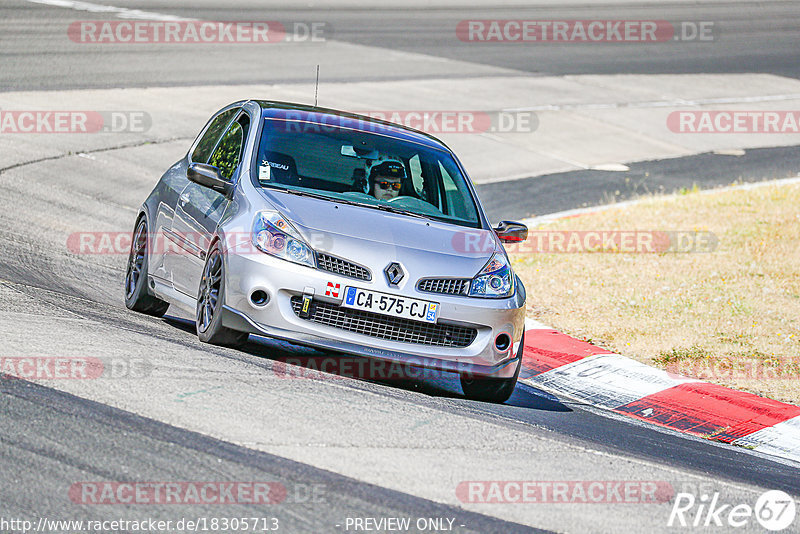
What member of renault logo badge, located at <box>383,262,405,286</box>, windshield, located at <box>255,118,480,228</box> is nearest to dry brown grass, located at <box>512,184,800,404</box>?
windshield, located at <box>255,118,480,228</box>

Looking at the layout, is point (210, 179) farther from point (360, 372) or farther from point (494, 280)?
point (494, 280)

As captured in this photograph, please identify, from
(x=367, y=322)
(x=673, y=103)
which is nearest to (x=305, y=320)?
(x=367, y=322)

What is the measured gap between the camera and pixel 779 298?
11.3 m

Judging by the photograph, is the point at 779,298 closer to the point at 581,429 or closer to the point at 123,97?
the point at 581,429

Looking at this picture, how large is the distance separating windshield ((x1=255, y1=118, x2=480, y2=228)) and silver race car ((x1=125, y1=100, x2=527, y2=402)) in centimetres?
1

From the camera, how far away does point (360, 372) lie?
7.50 meters

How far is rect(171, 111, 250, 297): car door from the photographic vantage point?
7668 mm

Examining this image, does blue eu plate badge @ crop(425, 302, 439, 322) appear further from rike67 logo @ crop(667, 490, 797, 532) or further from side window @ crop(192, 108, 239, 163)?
side window @ crop(192, 108, 239, 163)

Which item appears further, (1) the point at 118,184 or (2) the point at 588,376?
(1) the point at 118,184

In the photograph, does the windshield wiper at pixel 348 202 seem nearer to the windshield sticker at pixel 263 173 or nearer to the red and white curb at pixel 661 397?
the windshield sticker at pixel 263 173

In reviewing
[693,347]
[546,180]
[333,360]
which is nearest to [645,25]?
[546,180]

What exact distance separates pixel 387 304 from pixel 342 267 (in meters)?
0.35

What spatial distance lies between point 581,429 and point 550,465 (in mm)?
1281

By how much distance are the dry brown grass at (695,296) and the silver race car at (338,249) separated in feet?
7.70
